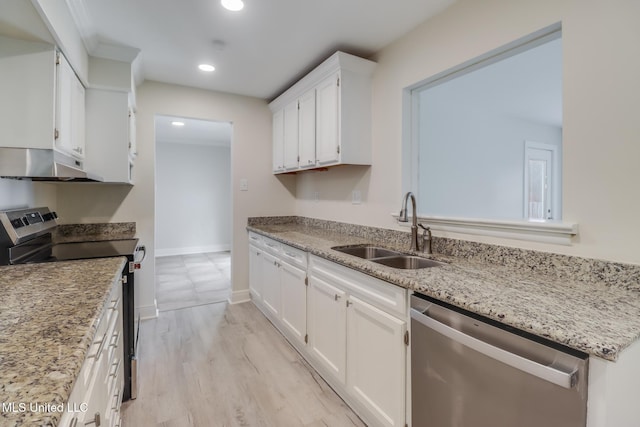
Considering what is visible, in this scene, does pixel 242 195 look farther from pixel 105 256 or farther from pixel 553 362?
pixel 553 362

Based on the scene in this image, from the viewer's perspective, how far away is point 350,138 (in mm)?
2461

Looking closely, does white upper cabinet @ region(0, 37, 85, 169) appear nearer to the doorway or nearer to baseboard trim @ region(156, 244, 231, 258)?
the doorway

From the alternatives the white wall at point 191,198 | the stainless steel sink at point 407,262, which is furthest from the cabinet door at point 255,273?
the white wall at point 191,198

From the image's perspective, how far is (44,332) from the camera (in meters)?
0.83

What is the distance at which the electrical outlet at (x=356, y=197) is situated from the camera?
271 centimetres

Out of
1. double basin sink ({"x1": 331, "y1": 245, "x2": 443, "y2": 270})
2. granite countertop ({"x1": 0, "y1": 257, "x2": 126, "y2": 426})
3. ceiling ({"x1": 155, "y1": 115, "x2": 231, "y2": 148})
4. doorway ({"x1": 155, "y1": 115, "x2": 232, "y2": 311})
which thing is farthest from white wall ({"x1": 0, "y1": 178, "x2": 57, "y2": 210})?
doorway ({"x1": 155, "y1": 115, "x2": 232, "y2": 311})

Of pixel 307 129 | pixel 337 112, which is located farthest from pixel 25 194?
pixel 337 112

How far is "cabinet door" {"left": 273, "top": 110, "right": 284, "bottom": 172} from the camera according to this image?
343 centimetres

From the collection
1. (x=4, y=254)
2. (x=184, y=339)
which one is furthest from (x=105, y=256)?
(x=184, y=339)

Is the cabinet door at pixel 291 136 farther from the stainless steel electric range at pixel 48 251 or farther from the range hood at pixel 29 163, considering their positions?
the range hood at pixel 29 163

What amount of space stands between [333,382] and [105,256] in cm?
160

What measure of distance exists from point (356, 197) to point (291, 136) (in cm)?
101

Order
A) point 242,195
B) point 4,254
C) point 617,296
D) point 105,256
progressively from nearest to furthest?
point 617,296 < point 4,254 < point 105,256 < point 242,195

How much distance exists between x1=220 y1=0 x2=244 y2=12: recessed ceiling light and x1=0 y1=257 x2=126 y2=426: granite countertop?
65.1 inches
